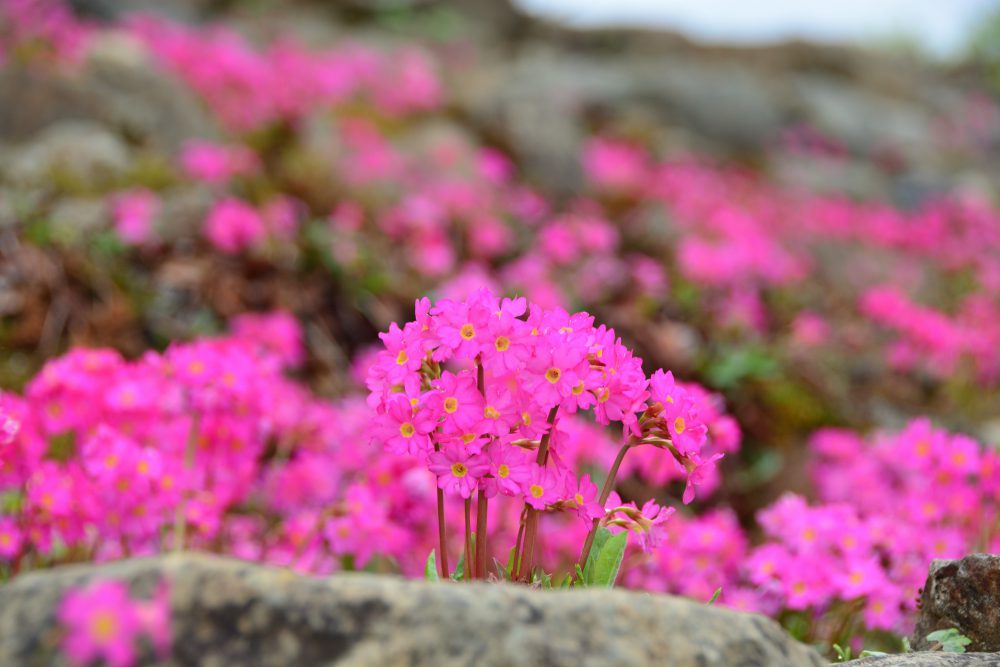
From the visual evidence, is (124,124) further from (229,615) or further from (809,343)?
(229,615)

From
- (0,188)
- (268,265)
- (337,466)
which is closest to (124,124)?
(0,188)

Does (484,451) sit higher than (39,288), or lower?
higher

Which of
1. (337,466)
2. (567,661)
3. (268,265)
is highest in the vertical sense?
(567,661)

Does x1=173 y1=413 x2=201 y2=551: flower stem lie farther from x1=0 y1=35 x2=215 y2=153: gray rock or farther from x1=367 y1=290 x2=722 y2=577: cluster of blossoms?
x1=0 y1=35 x2=215 y2=153: gray rock

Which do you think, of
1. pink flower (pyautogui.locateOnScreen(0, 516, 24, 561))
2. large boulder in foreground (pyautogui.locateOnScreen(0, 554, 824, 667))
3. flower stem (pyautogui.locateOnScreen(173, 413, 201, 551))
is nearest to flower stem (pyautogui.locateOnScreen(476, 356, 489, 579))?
large boulder in foreground (pyautogui.locateOnScreen(0, 554, 824, 667))

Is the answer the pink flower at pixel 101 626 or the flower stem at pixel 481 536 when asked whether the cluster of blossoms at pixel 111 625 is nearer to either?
the pink flower at pixel 101 626

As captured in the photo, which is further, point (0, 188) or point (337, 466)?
point (0, 188)
